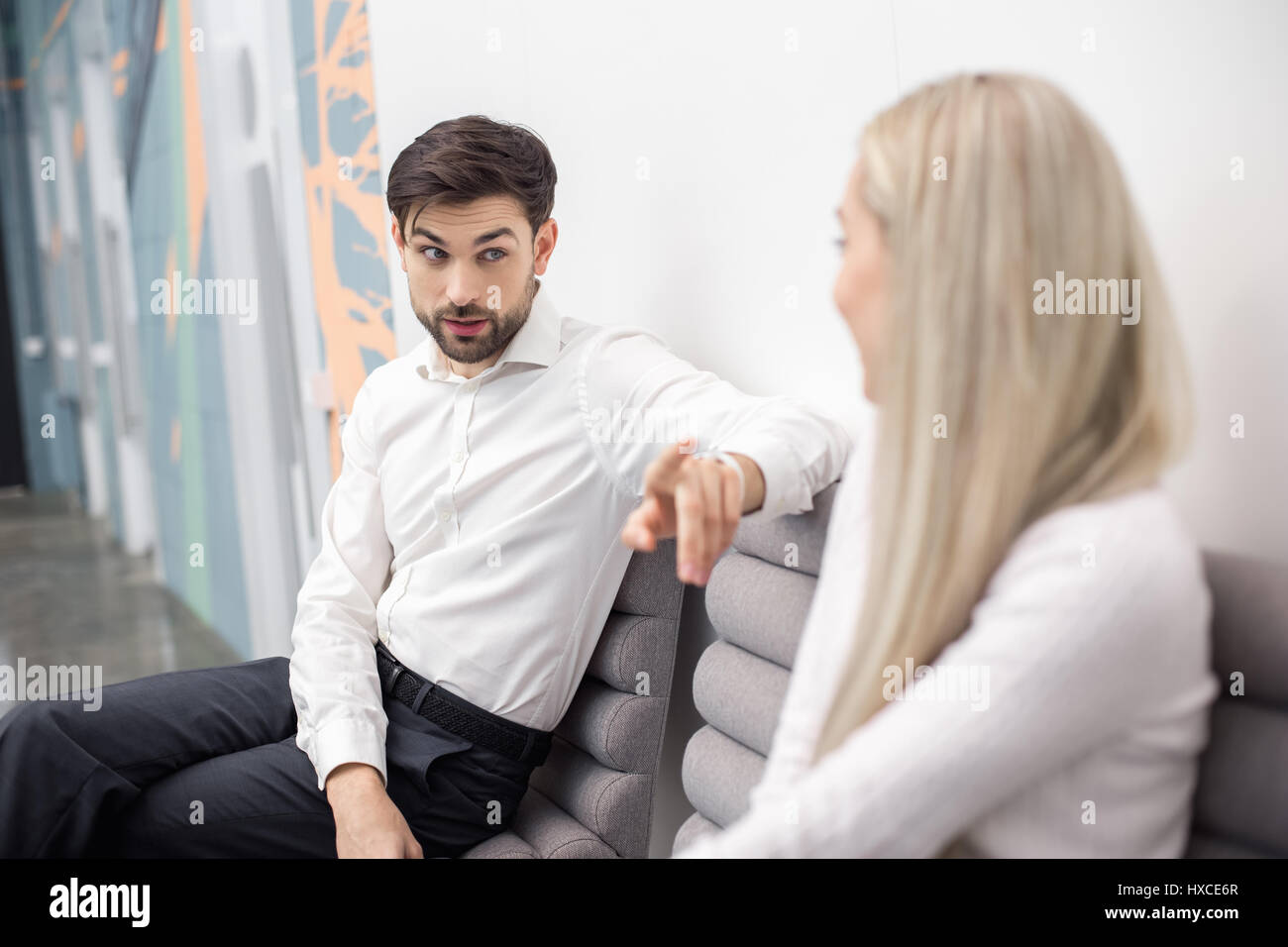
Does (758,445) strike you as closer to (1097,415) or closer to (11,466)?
(1097,415)

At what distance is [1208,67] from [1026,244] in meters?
0.36

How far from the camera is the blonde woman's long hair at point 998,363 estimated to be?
2.59 ft

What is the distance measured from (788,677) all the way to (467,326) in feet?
2.54

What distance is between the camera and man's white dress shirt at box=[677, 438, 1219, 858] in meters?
0.73

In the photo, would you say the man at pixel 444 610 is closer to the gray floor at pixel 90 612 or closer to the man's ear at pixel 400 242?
the man's ear at pixel 400 242

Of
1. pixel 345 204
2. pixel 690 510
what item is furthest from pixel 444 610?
pixel 345 204

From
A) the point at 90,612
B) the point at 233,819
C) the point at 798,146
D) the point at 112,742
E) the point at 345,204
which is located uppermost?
the point at 345,204

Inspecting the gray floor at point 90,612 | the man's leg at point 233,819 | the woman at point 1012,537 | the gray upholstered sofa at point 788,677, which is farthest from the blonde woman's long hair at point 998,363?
the gray floor at point 90,612

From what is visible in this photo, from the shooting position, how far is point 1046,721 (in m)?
0.74

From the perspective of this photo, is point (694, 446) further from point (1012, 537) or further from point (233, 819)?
point (233, 819)

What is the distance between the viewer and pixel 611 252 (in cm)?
200

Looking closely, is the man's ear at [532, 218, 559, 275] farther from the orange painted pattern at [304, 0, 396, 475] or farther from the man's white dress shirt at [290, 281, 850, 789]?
the orange painted pattern at [304, 0, 396, 475]

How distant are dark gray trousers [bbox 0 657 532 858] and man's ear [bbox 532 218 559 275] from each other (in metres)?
0.76
